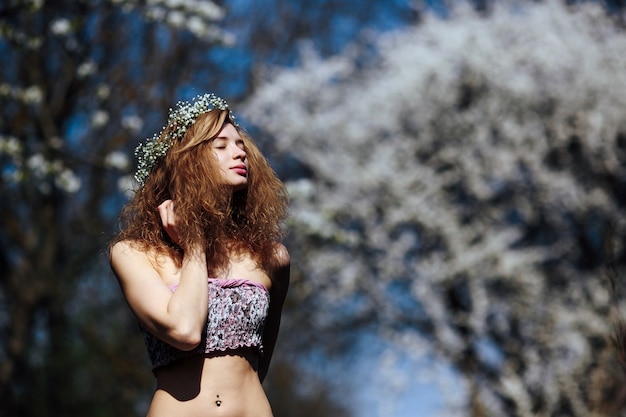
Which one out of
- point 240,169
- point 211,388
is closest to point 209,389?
point 211,388

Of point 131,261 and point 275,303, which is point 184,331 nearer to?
point 131,261

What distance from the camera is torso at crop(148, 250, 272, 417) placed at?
230cm

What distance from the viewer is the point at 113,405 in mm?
11742

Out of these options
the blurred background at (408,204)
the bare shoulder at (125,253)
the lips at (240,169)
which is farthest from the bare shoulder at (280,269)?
the blurred background at (408,204)

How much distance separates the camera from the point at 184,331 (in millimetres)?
2234

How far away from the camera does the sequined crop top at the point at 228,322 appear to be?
235 cm

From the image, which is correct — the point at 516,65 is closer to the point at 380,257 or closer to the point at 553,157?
the point at 553,157

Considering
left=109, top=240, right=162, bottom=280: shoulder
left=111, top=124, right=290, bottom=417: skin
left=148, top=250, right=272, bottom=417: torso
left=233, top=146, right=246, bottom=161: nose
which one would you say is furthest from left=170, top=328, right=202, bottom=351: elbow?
left=233, top=146, right=246, bottom=161: nose

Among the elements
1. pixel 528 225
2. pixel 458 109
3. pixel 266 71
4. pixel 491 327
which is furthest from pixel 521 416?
pixel 266 71

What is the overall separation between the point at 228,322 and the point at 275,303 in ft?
1.02

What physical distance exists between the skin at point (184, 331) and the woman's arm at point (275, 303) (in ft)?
0.46

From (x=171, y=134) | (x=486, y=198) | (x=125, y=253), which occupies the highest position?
(x=486, y=198)

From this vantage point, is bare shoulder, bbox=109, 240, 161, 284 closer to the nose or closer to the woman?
the woman

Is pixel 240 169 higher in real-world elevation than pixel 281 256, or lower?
higher
